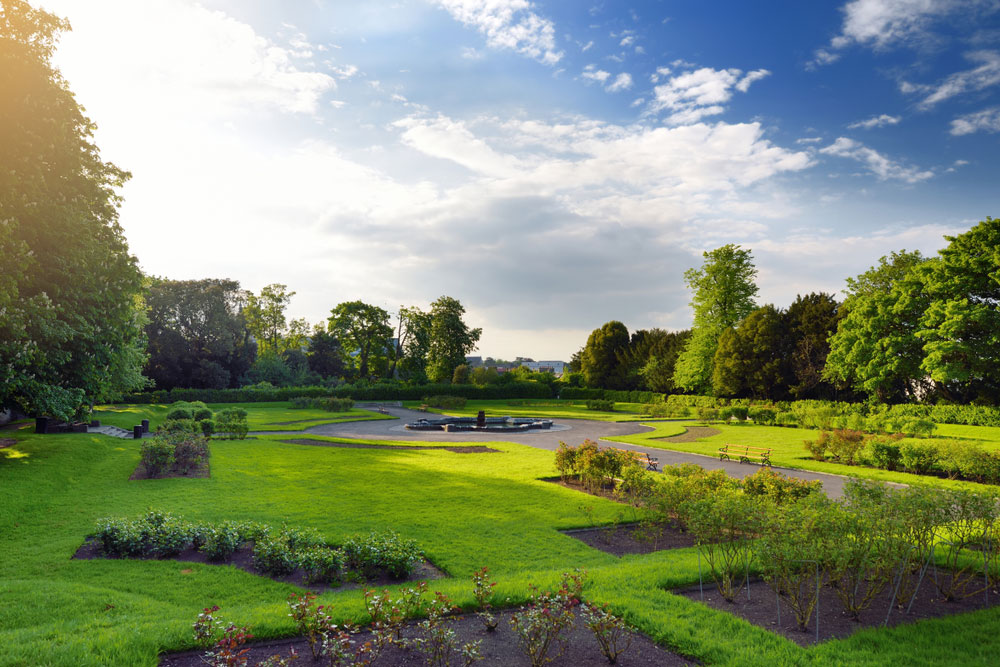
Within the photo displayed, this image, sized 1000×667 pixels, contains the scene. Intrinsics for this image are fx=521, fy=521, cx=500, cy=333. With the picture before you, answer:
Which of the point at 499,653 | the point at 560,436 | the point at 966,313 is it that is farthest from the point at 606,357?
the point at 499,653

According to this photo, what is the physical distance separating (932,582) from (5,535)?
56.4 ft

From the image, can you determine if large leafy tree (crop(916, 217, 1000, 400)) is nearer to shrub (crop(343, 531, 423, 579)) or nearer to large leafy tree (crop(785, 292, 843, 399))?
large leafy tree (crop(785, 292, 843, 399))

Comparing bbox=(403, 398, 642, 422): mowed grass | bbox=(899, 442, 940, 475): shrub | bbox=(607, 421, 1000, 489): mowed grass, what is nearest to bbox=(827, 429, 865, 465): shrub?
bbox=(607, 421, 1000, 489): mowed grass

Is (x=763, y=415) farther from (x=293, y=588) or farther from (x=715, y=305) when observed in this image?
(x=293, y=588)

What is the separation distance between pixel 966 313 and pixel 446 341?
56.4 m

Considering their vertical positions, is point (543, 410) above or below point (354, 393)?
below

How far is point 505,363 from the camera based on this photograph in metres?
Result: 178

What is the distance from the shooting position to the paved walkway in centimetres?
2005

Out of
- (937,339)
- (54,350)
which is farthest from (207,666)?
(937,339)

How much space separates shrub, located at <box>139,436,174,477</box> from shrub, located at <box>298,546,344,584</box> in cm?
1149

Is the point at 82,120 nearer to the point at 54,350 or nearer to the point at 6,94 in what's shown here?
the point at 6,94

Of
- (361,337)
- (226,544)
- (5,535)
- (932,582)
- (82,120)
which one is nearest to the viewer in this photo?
(932,582)

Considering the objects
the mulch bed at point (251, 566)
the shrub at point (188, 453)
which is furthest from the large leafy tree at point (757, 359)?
the mulch bed at point (251, 566)

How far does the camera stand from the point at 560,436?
30281 millimetres
